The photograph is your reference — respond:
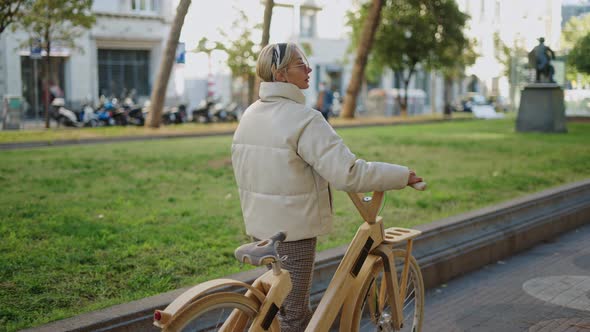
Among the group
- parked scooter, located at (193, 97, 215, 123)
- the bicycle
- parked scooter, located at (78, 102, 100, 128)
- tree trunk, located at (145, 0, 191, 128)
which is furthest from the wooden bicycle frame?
parked scooter, located at (193, 97, 215, 123)

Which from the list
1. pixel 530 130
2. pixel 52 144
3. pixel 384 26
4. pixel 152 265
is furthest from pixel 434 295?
pixel 384 26

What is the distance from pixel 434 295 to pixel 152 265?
2201 mm

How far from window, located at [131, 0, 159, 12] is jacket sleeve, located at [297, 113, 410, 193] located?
3423 cm

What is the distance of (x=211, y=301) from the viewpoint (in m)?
2.81

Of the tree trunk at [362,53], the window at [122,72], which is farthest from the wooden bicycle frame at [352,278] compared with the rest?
the window at [122,72]

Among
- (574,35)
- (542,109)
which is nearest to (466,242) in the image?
(542,109)

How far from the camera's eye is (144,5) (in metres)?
36.1

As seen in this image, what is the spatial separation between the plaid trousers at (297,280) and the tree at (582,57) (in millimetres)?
27919

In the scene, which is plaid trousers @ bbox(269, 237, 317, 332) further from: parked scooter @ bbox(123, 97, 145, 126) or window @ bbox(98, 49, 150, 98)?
window @ bbox(98, 49, 150, 98)

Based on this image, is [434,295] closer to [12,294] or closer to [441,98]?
[12,294]

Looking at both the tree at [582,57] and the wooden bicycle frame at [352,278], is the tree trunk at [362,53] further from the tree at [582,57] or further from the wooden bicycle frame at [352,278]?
the wooden bicycle frame at [352,278]

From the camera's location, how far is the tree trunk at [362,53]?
25688 millimetres

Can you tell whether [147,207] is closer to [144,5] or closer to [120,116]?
[120,116]

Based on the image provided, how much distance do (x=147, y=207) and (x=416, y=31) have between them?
97.0 ft
